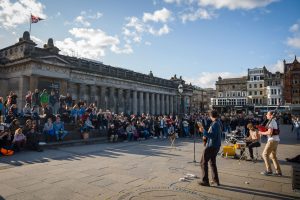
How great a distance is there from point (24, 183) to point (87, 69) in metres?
28.4

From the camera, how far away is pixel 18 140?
12.1 metres

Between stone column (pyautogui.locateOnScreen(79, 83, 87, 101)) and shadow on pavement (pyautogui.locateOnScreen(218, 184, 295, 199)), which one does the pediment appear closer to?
stone column (pyautogui.locateOnScreen(79, 83, 87, 101))

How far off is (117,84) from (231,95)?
57353mm

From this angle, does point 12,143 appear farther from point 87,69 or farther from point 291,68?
point 291,68

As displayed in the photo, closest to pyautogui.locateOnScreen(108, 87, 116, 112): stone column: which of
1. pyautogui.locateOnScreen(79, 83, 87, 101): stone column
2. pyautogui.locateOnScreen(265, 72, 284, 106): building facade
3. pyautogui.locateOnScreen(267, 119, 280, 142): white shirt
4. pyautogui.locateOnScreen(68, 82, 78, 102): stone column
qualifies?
pyautogui.locateOnScreen(79, 83, 87, 101): stone column

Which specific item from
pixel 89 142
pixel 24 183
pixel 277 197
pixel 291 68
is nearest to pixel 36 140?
pixel 89 142

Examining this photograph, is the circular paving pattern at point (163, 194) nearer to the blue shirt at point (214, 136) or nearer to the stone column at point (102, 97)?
the blue shirt at point (214, 136)

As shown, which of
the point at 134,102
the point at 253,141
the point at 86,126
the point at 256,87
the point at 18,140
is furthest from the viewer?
the point at 256,87

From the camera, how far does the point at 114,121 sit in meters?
18.9

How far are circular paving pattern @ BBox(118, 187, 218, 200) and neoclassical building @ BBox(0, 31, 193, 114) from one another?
50.0ft

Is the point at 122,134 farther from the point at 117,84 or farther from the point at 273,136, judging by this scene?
the point at 117,84

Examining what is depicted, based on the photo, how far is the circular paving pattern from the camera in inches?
233

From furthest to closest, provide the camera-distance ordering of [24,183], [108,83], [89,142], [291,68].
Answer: [291,68] < [108,83] < [89,142] < [24,183]

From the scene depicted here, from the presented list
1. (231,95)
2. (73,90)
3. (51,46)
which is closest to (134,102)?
(73,90)
